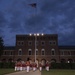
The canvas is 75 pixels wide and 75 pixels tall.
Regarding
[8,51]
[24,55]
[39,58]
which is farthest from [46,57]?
[8,51]

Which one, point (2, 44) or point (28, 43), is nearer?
point (2, 44)

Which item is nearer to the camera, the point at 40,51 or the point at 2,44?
the point at 2,44

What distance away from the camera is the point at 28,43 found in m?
86.0

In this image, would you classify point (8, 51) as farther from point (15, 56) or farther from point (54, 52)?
point (54, 52)

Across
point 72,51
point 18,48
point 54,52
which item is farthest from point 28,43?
point 72,51

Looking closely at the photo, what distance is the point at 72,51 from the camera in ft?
282

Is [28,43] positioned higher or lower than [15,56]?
higher

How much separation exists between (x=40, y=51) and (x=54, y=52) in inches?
218

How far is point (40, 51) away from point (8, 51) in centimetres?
1327

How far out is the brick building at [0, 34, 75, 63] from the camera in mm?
84375

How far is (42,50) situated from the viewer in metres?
85.2

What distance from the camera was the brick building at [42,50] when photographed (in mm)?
84375

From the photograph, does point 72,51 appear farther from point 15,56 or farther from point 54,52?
point 15,56

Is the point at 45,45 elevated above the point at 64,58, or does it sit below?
above
